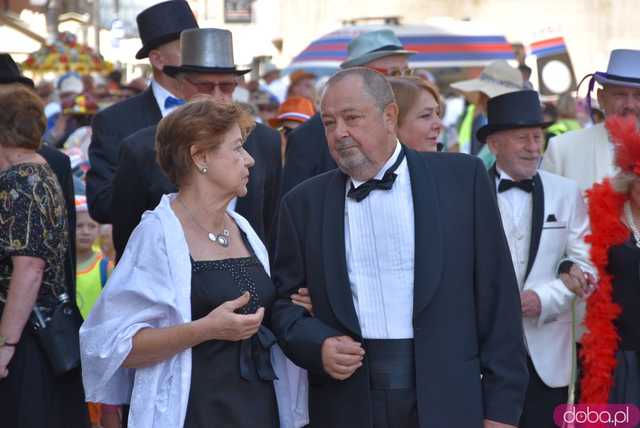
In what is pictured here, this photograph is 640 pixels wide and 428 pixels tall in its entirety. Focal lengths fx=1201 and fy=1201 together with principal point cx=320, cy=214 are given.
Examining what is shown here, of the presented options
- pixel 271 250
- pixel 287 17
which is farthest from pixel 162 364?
pixel 287 17

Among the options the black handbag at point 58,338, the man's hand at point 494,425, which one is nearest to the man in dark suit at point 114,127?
the black handbag at point 58,338

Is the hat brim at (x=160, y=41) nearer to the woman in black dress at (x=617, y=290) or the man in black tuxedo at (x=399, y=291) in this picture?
the man in black tuxedo at (x=399, y=291)

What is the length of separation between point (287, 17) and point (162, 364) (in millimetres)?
27325

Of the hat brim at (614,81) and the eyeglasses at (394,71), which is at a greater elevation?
the eyeglasses at (394,71)

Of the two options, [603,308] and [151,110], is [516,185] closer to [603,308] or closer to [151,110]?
[603,308]

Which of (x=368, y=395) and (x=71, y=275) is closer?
(x=368, y=395)

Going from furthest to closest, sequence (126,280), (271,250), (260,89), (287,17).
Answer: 1. (287,17)
2. (260,89)
3. (271,250)
4. (126,280)

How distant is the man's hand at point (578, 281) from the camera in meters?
6.15

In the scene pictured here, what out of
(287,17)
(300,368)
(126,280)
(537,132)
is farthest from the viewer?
(287,17)

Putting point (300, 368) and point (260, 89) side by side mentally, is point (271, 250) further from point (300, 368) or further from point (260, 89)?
point (260, 89)

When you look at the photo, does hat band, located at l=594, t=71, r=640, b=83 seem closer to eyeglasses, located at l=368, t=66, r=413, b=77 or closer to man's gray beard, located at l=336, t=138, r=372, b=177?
eyeglasses, located at l=368, t=66, r=413, b=77

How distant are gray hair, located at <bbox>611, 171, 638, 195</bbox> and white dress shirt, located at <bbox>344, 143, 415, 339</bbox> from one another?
6.72ft

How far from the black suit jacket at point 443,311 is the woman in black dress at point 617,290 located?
182cm

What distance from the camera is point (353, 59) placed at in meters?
7.26
